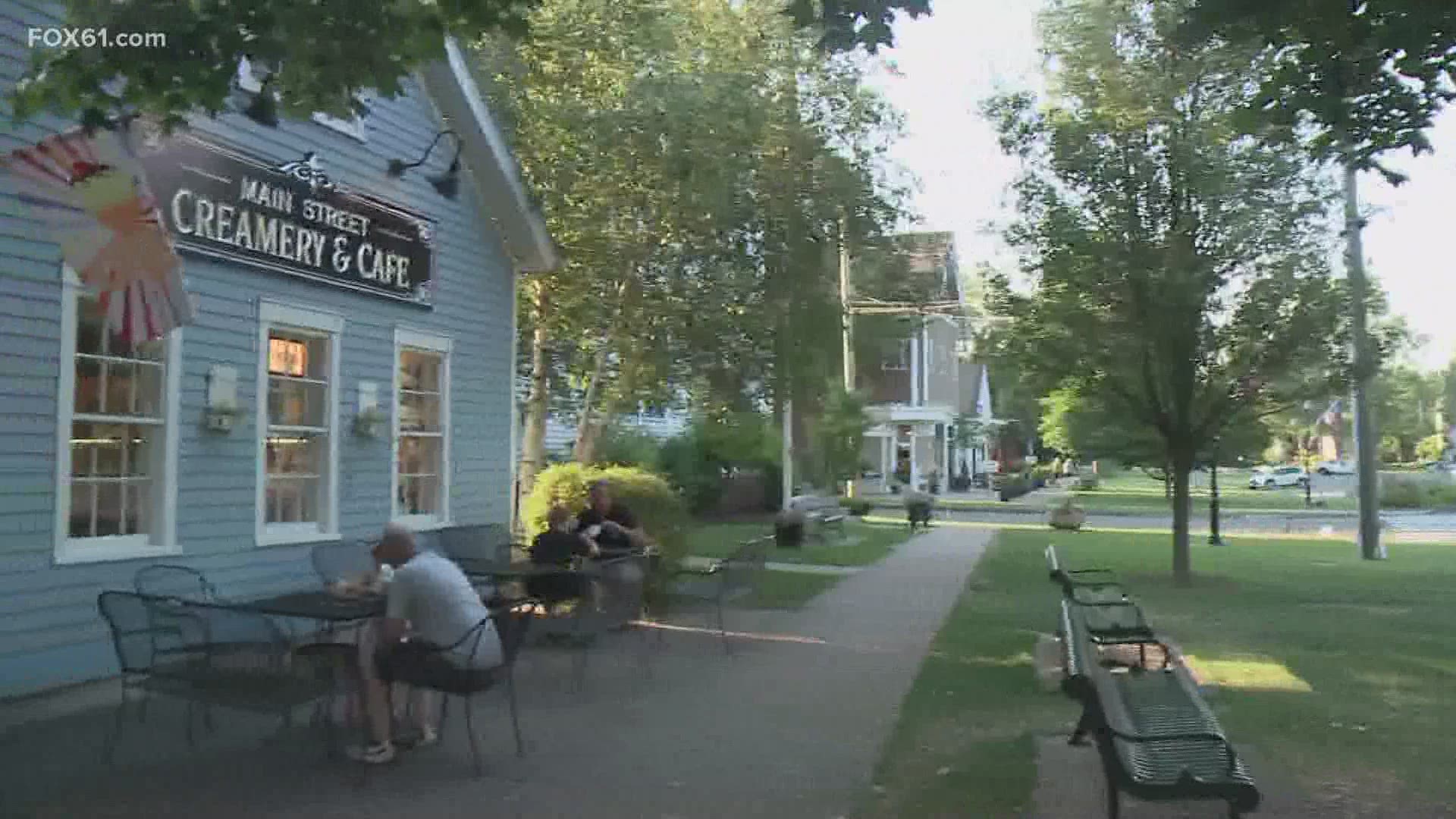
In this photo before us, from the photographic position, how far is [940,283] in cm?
4138

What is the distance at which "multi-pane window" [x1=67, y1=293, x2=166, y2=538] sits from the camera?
27.7 feet

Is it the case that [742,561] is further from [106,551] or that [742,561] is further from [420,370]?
[106,551]

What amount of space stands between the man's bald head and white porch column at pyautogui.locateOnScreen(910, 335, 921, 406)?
4463 centimetres

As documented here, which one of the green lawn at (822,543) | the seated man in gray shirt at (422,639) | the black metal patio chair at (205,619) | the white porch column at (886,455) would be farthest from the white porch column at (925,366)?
the seated man in gray shirt at (422,639)

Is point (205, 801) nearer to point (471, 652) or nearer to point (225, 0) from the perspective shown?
point (471, 652)

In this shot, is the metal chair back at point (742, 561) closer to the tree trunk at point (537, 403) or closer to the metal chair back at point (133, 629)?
the metal chair back at point (133, 629)

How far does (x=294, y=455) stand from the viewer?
10.6 metres

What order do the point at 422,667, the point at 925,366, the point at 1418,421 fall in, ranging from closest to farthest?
the point at 422,667, the point at 925,366, the point at 1418,421

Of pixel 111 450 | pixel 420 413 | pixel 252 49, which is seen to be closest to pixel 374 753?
pixel 252 49

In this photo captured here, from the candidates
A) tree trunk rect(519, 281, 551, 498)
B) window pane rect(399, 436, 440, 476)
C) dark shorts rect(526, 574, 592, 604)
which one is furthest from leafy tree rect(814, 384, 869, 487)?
dark shorts rect(526, 574, 592, 604)

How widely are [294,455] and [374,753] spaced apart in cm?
480

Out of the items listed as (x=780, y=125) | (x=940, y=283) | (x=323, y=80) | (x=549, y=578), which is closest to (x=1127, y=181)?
(x=780, y=125)

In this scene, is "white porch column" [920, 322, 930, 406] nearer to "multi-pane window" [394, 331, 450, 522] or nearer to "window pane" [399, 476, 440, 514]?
"multi-pane window" [394, 331, 450, 522]

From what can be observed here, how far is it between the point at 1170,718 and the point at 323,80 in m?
5.14
